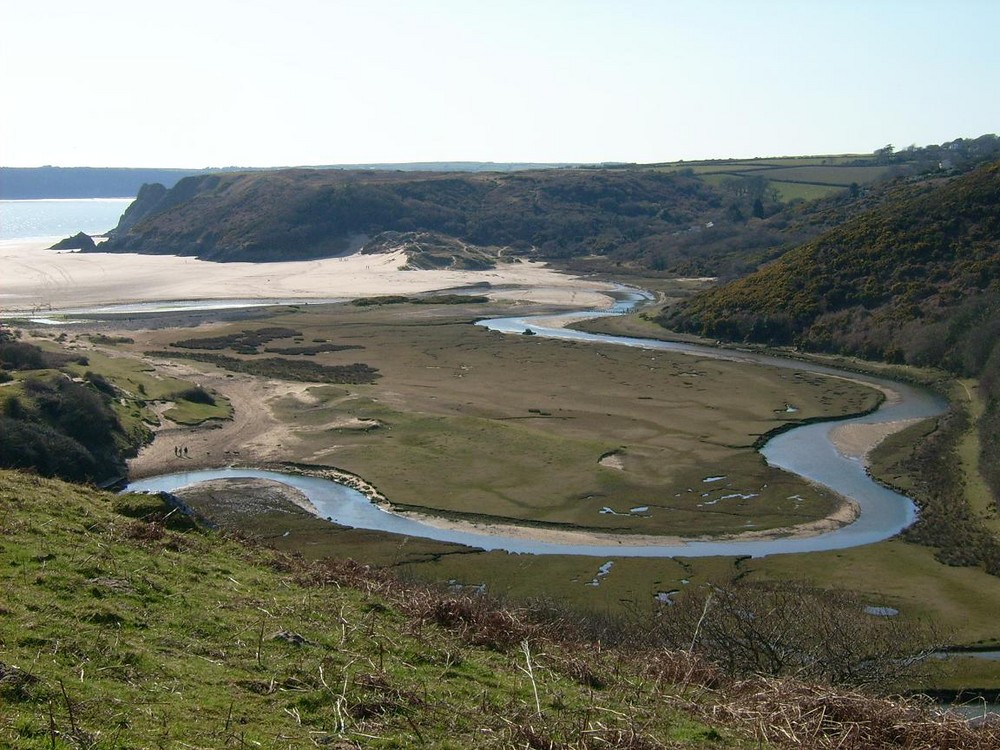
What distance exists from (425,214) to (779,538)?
126312 millimetres

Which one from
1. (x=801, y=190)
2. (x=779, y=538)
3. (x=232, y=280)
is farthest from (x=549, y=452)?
(x=801, y=190)

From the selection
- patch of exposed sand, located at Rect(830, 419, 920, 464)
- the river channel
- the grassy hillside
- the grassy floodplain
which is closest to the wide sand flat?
the grassy floodplain

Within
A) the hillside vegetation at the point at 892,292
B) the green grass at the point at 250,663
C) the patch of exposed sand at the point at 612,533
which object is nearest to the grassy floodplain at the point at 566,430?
the patch of exposed sand at the point at 612,533

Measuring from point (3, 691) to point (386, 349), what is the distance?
204ft

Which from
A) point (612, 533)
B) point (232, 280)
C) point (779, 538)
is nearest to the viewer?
point (779, 538)

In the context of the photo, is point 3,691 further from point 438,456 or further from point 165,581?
point 438,456

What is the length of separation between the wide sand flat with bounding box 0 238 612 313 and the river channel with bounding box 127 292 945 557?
49668mm

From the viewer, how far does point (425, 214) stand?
153250 millimetres

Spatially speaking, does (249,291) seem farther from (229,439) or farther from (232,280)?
(229,439)

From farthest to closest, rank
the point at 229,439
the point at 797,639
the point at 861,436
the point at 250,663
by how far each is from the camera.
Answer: the point at 861,436 < the point at 229,439 < the point at 797,639 < the point at 250,663

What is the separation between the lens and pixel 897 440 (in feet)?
146

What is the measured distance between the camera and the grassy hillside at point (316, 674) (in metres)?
8.24

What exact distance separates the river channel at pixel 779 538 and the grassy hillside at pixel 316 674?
1721cm

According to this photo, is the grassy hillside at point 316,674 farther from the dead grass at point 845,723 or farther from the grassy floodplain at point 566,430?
the grassy floodplain at point 566,430
